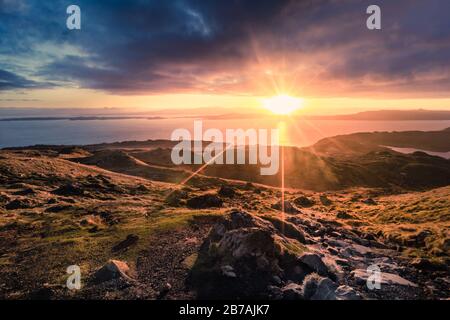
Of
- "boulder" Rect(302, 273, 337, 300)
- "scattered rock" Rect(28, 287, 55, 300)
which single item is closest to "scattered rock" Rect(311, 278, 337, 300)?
"boulder" Rect(302, 273, 337, 300)

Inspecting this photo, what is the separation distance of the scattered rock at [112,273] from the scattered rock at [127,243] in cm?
431

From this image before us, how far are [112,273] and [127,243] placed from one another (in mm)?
5567

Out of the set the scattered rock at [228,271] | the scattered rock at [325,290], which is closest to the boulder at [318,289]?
the scattered rock at [325,290]

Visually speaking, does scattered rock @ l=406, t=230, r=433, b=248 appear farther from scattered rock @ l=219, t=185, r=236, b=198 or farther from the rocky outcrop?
scattered rock @ l=219, t=185, r=236, b=198

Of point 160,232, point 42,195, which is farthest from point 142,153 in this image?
point 160,232

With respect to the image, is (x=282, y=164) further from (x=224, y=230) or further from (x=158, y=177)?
(x=224, y=230)

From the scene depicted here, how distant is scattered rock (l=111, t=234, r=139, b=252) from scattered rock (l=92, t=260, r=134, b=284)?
4.31 metres

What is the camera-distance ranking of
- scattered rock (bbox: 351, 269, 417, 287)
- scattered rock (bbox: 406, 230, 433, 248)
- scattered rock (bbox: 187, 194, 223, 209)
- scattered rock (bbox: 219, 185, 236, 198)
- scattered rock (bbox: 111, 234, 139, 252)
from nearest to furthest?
scattered rock (bbox: 351, 269, 417, 287), scattered rock (bbox: 111, 234, 139, 252), scattered rock (bbox: 406, 230, 433, 248), scattered rock (bbox: 187, 194, 223, 209), scattered rock (bbox: 219, 185, 236, 198)

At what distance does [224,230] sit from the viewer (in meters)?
23.0

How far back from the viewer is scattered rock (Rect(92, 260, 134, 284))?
18325mm

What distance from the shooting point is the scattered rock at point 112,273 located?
18325 mm

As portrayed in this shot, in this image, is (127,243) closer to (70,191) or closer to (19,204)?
(19,204)
